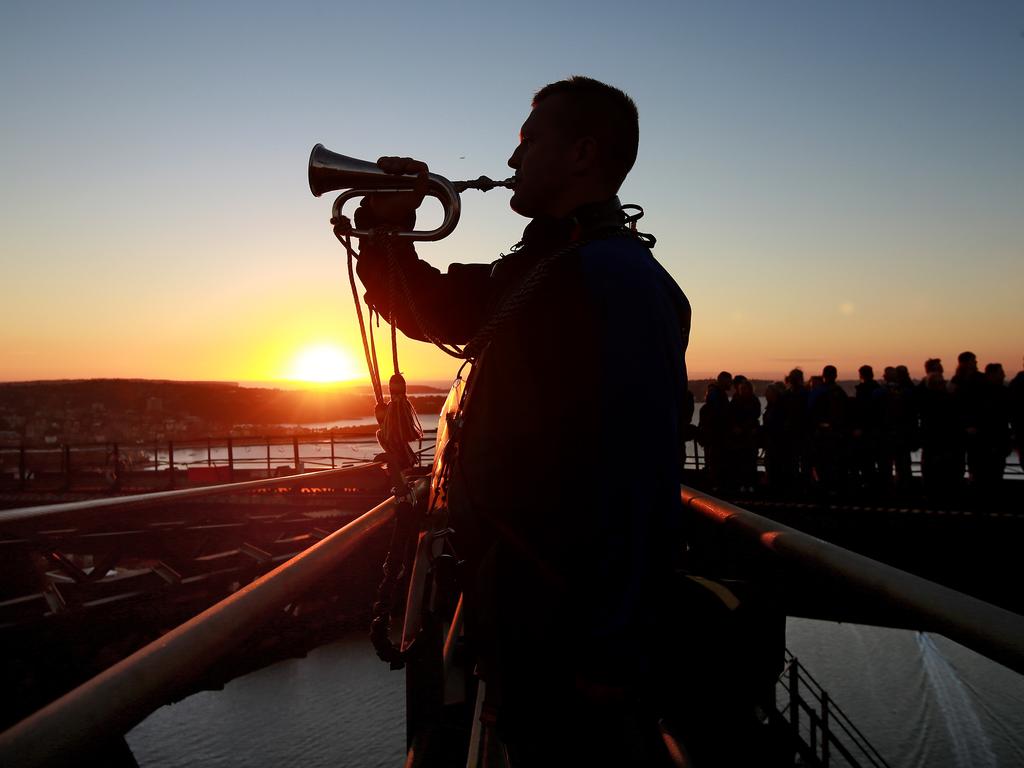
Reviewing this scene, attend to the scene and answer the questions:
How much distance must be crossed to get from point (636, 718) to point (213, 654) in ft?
2.76

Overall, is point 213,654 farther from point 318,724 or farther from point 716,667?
point 318,724

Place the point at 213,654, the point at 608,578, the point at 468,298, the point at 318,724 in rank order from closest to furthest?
the point at 213,654
the point at 608,578
the point at 468,298
the point at 318,724

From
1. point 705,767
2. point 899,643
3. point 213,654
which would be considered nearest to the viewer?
point 213,654

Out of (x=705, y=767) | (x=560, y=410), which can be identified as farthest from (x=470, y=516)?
(x=705, y=767)

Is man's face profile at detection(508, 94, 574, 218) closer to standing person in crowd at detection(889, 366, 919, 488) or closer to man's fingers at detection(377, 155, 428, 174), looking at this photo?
man's fingers at detection(377, 155, 428, 174)

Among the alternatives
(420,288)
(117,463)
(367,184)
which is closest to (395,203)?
(367,184)

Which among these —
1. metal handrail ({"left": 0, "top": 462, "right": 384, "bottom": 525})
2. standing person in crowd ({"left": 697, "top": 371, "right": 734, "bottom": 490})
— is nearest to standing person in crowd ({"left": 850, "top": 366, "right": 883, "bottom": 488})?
standing person in crowd ({"left": 697, "top": 371, "right": 734, "bottom": 490})

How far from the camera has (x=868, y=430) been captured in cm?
1002

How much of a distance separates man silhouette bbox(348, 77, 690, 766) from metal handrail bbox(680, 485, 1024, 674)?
34 centimetres

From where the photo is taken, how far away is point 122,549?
30.7 feet

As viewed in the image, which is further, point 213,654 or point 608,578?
point 608,578

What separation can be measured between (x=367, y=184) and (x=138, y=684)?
1296 millimetres

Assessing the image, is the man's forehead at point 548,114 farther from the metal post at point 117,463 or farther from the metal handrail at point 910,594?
the metal post at point 117,463

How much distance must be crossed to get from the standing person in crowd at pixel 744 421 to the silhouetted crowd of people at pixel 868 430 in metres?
0.02
